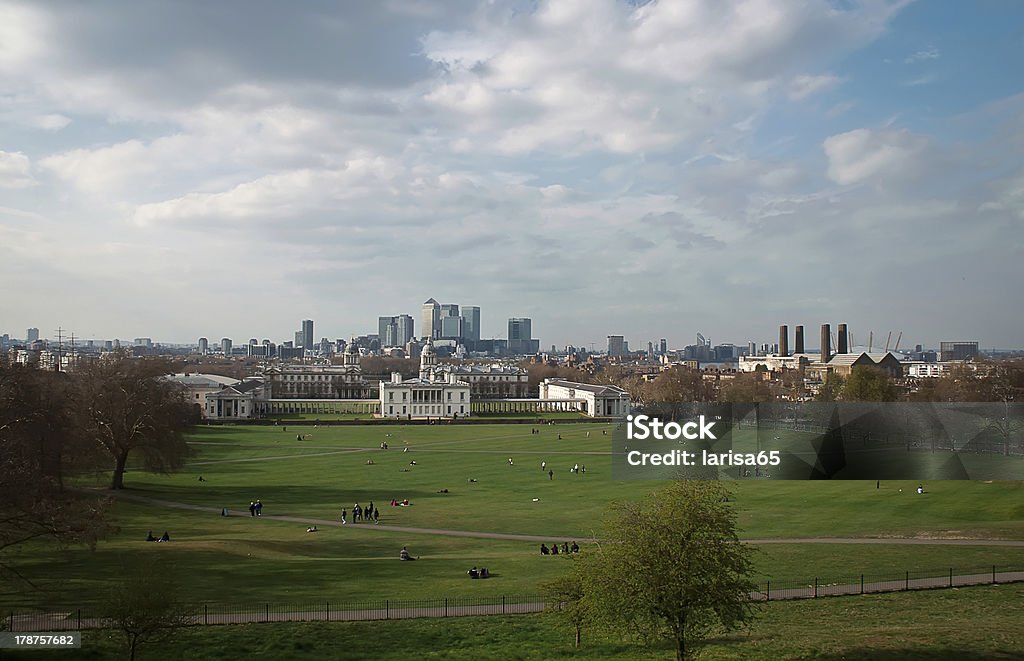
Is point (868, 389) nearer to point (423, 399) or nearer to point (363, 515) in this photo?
point (363, 515)

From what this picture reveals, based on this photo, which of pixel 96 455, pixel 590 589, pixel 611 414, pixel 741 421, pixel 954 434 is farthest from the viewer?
pixel 611 414

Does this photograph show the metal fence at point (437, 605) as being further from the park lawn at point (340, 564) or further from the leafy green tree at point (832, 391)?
the leafy green tree at point (832, 391)

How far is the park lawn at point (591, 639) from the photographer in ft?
70.6

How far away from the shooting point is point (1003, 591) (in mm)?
28250

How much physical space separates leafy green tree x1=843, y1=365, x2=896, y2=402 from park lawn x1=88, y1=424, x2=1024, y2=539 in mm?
25339

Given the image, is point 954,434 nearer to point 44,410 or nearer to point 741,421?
point 741,421

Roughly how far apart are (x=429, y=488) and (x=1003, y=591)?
115 ft

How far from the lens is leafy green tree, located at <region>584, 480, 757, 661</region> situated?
19406 millimetres

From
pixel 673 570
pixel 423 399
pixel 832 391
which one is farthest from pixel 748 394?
pixel 673 570

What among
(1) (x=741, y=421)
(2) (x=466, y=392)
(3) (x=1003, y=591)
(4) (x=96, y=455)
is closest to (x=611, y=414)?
(2) (x=466, y=392)

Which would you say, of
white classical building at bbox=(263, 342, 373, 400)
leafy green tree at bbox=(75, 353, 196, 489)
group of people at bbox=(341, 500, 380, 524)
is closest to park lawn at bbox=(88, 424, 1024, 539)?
group of people at bbox=(341, 500, 380, 524)

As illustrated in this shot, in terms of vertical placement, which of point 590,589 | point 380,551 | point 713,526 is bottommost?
point 380,551

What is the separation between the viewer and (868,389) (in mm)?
81750

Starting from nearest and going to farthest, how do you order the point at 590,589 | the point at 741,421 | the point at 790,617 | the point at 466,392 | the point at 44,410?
1. the point at 590,589
2. the point at 790,617
3. the point at 44,410
4. the point at 741,421
5. the point at 466,392
